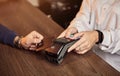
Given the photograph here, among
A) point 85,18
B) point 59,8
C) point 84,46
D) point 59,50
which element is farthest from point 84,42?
point 59,8

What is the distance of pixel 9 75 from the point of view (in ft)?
2.85

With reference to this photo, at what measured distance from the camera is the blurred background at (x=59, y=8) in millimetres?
1976

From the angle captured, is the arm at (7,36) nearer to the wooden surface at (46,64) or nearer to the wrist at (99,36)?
the wooden surface at (46,64)

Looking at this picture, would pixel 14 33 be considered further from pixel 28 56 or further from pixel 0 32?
pixel 28 56

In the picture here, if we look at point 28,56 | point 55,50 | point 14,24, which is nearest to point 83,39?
point 55,50

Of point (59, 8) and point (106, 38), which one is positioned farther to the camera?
point (59, 8)

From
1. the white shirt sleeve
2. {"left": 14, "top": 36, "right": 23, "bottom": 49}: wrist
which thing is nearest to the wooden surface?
{"left": 14, "top": 36, "right": 23, "bottom": 49}: wrist

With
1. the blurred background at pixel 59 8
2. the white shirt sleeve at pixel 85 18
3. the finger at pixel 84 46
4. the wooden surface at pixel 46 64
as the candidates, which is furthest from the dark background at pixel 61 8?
the finger at pixel 84 46

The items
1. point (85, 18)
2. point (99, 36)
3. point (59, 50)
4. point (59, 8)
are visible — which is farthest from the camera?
point (59, 8)

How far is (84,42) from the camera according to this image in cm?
96

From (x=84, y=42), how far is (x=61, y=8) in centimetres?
110

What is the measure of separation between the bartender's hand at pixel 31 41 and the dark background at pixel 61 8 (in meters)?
0.94

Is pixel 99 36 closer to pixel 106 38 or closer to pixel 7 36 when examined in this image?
pixel 106 38

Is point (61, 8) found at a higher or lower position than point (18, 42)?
lower
